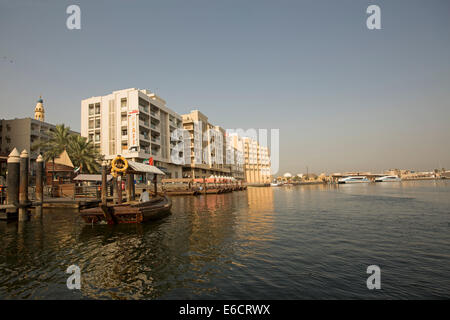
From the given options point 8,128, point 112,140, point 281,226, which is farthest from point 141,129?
point 281,226

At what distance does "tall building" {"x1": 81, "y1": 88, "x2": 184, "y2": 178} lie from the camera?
44.3m

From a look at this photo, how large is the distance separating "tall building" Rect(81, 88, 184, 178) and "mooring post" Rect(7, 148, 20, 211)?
97.3 feet

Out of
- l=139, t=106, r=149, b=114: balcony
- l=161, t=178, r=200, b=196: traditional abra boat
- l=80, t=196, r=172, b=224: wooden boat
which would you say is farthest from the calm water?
l=139, t=106, r=149, b=114: balcony

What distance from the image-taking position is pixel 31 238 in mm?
10852

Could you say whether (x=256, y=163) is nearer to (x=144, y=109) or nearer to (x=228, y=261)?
(x=144, y=109)

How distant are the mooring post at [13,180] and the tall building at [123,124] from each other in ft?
97.3

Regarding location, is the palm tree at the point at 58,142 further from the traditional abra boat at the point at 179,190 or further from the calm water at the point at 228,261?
the calm water at the point at 228,261

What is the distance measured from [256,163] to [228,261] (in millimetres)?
129101

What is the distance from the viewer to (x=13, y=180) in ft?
41.7

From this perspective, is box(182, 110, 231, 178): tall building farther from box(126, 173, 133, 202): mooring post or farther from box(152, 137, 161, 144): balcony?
box(126, 173, 133, 202): mooring post

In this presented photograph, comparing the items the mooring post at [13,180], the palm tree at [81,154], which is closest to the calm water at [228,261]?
the mooring post at [13,180]
